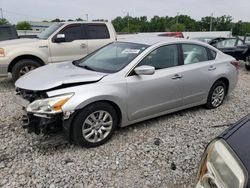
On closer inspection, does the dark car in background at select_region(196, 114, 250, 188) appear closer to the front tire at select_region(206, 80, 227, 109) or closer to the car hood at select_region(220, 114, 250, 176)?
the car hood at select_region(220, 114, 250, 176)

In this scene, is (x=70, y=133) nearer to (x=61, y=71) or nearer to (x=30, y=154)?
(x=30, y=154)

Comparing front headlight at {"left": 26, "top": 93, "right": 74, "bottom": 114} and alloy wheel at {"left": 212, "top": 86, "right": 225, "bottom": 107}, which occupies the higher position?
front headlight at {"left": 26, "top": 93, "right": 74, "bottom": 114}

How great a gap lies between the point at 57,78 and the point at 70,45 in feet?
12.2

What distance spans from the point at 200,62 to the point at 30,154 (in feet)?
10.8

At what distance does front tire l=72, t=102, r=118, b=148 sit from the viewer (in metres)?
3.29

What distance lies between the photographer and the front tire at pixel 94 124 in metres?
3.29

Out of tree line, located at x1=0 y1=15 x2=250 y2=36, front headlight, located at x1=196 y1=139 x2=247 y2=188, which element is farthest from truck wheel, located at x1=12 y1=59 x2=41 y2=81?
tree line, located at x1=0 y1=15 x2=250 y2=36

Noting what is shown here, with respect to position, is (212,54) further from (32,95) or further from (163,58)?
(32,95)

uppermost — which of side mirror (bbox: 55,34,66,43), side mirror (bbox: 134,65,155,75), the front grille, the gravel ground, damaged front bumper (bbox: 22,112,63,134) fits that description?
side mirror (bbox: 55,34,66,43)

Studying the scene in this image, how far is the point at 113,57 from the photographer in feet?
13.8

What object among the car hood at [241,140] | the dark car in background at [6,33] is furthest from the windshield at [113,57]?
the dark car in background at [6,33]

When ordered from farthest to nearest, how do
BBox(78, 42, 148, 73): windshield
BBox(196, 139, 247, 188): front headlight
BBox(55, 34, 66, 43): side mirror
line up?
BBox(55, 34, 66, 43): side mirror → BBox(78, 42, 148, 73): windshield → BBox(196, 139, 247, 188): front headlight

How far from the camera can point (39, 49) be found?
6.55 metres

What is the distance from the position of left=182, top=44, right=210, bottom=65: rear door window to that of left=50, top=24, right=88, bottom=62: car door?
3.51 m
